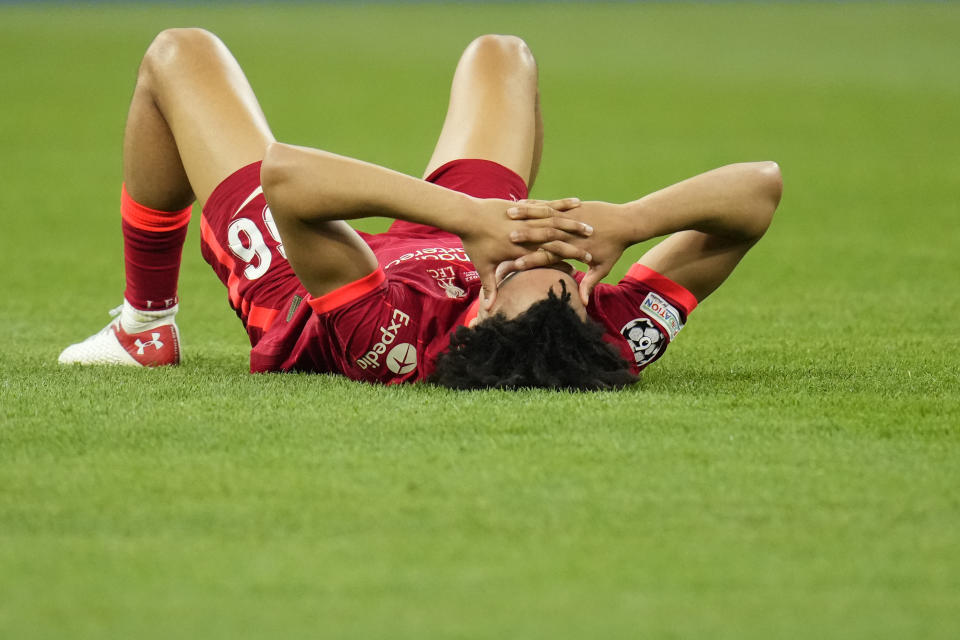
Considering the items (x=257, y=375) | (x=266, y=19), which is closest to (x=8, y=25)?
(x=266, y=19)

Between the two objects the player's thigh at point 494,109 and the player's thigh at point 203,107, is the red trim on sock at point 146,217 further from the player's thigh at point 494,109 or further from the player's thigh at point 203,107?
the player's thigh at point 494,109

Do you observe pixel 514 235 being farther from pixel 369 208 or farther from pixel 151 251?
pixel 151 251

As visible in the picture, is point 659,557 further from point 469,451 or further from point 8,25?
point 8,25

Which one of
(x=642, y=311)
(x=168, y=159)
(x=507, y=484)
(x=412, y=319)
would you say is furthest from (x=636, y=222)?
(x=168, y=159)

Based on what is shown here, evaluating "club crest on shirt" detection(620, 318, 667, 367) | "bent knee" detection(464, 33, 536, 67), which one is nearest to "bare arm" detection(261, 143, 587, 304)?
"club crest on shirt" detection(620, 318, 667, 367)

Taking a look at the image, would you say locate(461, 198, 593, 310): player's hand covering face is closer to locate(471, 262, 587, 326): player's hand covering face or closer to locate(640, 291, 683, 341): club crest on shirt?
locate(471, 262, 587, 326): player's hand covering face

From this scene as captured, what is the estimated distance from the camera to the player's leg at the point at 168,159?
9.61ft

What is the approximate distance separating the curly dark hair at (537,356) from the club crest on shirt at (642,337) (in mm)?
89

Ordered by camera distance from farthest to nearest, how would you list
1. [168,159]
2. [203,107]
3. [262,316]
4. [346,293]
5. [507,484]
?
[168,159] → [203,107] → [262,316] → [346,293] → [507,484]

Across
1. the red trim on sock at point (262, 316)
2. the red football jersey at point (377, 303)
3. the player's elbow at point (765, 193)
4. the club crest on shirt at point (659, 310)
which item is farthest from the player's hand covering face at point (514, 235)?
the red trim on sock at point (262, 316)

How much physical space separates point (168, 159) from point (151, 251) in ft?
0.70

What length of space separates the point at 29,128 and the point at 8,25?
31.2 feet

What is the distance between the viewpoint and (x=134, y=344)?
3.12 m

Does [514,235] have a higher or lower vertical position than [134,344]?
higher
